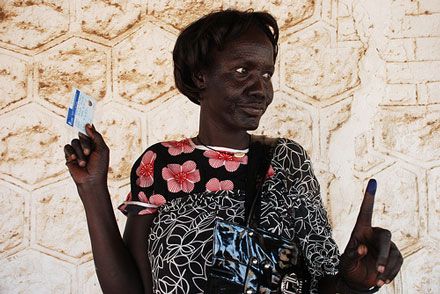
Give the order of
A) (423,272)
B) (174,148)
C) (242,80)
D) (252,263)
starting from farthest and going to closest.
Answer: (423,272), (174,148), (242,80), (252,263)

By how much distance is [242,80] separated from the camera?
58.6 inches

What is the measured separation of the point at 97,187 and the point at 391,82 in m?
1.45

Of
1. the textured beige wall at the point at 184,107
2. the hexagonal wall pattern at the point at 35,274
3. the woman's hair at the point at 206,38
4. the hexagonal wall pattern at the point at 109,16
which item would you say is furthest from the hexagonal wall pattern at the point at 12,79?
the woman's hair at the point at 206,38

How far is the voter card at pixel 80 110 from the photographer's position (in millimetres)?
1296

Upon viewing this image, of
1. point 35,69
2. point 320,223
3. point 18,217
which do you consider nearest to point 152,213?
point 320,223

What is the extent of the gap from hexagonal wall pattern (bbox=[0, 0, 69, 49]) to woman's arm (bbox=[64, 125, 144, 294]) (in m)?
1.24

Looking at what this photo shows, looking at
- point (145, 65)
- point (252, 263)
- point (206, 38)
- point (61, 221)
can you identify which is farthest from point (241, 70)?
point (61, 221)

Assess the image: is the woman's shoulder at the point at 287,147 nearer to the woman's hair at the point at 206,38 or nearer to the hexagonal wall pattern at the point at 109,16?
the woman's hair at the point at 206,38

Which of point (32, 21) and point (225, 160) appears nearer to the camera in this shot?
point (225, 160)

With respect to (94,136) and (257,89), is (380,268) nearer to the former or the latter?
(257,89)

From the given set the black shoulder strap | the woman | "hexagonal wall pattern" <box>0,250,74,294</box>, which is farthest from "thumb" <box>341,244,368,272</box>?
"hexagonal wall pattern" <box>0,250,74,294</box>

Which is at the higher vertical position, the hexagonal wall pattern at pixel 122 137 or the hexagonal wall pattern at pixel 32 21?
the hexagonal wall pattern at pixel 32 21

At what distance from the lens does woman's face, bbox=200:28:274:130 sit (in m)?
1.48

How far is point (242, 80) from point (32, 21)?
142cm
